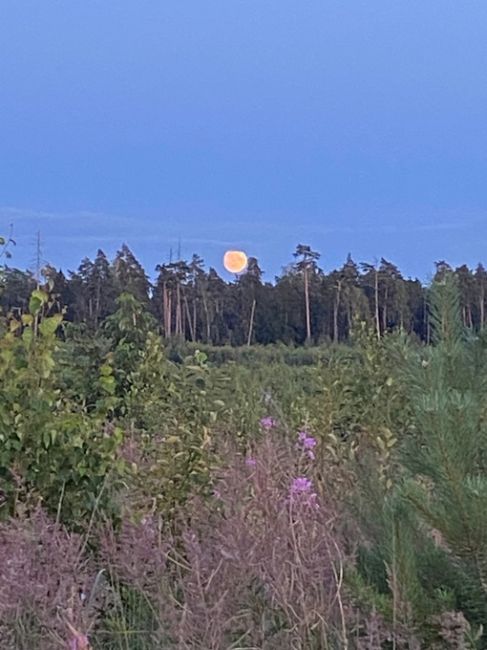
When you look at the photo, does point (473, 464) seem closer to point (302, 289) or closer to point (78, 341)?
point (78, 341)

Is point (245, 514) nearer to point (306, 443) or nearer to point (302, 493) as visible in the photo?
point (302, 493)

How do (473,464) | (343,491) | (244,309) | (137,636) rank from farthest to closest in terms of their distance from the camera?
(244,309) < (343,491) < (137,636) < (473,464)

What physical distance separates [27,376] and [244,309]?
40.7 metres

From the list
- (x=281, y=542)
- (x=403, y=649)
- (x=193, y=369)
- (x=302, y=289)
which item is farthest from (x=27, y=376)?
(x=302, y=289)

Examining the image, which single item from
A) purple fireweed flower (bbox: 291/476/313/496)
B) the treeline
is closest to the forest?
purple fireweed flower (bbox: 291/476/313/496)

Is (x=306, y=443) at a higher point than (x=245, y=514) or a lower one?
higher

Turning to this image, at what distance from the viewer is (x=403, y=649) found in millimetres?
2061

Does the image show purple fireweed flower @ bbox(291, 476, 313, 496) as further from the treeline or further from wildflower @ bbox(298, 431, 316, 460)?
the treeline

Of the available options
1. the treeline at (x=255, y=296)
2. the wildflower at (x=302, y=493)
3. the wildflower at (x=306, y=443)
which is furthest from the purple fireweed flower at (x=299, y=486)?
the treeline at (x=255, y=296)

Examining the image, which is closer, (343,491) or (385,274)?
(343,491)

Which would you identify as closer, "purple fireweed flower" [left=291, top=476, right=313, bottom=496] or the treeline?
"purple fireweed flower" [left=291, top=476, right=313, bottom=496]

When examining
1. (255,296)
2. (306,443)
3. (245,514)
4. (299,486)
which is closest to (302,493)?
(299,486)

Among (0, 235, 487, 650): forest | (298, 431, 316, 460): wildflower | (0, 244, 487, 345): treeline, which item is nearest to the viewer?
(0, 235, 487, 650): forest

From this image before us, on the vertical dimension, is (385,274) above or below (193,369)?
above
